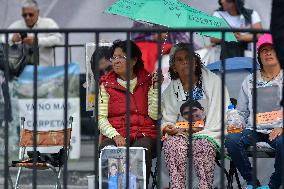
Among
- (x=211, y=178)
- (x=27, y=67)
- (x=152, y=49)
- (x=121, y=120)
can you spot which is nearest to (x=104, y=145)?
(x=121, y=120)

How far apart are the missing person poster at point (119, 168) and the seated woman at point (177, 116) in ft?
0.99

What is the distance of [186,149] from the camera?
8984 mm

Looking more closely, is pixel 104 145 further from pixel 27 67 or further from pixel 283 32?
pixel 27 67

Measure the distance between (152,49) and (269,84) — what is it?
5159mm

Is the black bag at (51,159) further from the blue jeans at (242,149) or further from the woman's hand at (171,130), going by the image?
the blue jeans at (242,149)

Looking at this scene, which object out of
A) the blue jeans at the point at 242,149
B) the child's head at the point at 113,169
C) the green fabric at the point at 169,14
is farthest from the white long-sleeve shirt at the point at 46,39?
the child's head at the point at 113,169

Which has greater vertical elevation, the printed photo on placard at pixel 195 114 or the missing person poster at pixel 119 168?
the printed photo on placard at pixel 195 114

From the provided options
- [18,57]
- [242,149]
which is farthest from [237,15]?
[242,149]

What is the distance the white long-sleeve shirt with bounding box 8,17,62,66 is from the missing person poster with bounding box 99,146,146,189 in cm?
456

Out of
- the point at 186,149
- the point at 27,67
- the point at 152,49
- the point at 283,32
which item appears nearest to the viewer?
the point at 283,32

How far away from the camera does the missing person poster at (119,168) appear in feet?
28.1

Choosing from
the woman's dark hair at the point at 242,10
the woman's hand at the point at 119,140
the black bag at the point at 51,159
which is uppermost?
the woman's dark hair at the point at 242,10

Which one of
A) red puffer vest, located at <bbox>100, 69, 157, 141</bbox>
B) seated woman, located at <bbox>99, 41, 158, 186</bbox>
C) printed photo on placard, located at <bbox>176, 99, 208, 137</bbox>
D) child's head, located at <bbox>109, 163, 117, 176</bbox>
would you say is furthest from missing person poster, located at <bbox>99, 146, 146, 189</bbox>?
printed photo on placard, located at <bbox>176, 99, 208, 137</bbox>

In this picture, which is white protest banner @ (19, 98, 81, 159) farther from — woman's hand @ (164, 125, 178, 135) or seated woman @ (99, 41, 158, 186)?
woman's hand @ (164, 125, 178, 135)
